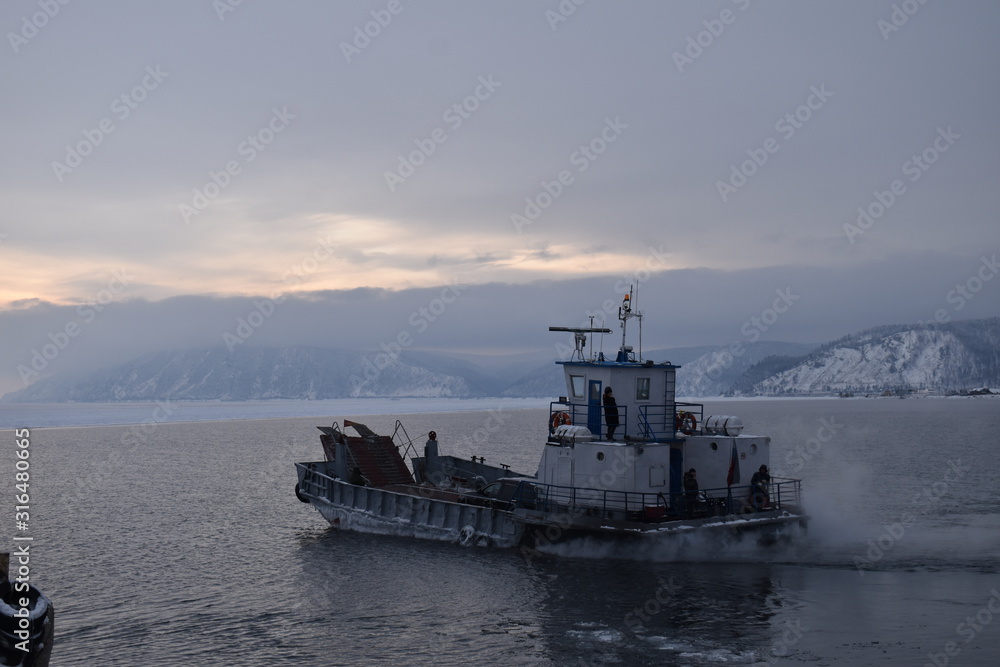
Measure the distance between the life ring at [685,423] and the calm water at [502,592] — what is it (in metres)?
4.83

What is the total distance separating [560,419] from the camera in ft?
98.5

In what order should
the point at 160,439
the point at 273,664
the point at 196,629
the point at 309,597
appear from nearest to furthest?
the point at 273,664 → the point at 196,629 → the point at 309,597 → the point at 160,439

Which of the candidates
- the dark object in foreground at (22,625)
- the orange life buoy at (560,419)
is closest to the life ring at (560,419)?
the orange life buoy at (560,419)

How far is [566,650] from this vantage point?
18.9 meters

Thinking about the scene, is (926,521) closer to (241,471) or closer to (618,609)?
(618,609)

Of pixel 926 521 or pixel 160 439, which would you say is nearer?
pixel 926 521

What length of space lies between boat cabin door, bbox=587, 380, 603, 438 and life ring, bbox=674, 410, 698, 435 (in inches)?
123

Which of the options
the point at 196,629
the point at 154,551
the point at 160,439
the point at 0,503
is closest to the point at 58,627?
the point at 196,629

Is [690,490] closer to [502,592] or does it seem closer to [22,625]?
[502,592]

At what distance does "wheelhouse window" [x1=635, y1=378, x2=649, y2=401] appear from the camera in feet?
95.2

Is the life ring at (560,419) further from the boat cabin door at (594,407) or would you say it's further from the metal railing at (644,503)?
the metal railing at (644,503)

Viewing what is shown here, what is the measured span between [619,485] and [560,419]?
12.0 ft

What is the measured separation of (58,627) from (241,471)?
3848cm

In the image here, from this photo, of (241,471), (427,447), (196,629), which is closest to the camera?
(196,629)
